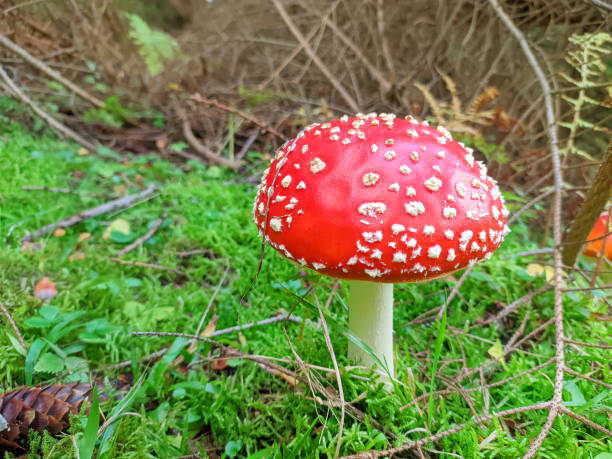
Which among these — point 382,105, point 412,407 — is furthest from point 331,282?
point 382,105

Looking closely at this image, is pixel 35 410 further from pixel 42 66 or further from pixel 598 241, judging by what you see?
pixel 42 66

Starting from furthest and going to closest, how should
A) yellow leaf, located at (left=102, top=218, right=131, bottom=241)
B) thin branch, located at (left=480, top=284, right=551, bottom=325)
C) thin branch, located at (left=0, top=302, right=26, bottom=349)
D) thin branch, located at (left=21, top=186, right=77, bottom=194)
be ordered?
1. thin branch, located at (left=21, top=186, right=77, bottom=194)
2. yellow leaf, located at (left=102, top=218, right=131, bottom=241)
3. thin branch, located at (left=480, top=284, right=551, bottom=325)
4. thin branch, located at (left=0, top=302, right=26, bottom=349)

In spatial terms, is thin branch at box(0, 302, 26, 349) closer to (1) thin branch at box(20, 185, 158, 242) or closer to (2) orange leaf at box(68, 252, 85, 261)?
(2) orange leaf at box(68, 252, 85, 261)

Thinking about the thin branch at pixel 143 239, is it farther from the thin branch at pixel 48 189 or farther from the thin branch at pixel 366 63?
the thin branch at pixel 366 63

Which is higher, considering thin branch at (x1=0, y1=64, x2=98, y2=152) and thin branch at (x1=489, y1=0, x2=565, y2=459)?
thin branch at (x1=0, y1=64, x2=98, y2=152)

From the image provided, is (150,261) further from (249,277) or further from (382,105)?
(382,105)

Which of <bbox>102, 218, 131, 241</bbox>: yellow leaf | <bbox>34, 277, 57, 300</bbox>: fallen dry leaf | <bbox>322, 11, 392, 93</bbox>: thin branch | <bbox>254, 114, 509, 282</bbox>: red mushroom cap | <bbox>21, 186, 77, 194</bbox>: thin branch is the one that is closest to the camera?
<bbox>254, 114, 509, 282</bbox>: red mushroom cap

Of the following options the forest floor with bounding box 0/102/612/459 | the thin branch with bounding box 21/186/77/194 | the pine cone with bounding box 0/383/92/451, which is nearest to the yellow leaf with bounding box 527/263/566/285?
the forest floor with bounding box 0/102/612/459
